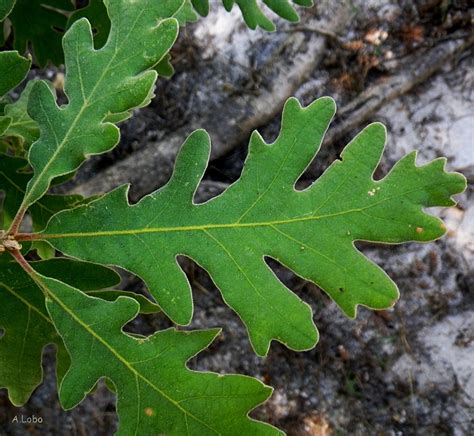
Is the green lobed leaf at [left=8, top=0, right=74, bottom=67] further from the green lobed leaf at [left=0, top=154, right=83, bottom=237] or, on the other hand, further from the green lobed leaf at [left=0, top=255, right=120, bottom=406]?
the green lobed leaf at [left=0, top=255, right=120, bottom=406]

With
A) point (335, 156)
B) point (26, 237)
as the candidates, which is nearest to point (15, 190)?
point (26, 237)

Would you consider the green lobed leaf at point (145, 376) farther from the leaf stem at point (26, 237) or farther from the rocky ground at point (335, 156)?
the rocky ground at point (335, 156)

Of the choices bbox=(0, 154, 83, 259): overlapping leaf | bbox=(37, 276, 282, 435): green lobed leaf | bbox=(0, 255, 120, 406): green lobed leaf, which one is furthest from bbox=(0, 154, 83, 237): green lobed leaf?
bbox=(37, 276, 282, 435): green lobed leaf

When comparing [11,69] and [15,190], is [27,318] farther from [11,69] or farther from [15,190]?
[11,69]

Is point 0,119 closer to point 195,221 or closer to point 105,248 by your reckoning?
point 105,248

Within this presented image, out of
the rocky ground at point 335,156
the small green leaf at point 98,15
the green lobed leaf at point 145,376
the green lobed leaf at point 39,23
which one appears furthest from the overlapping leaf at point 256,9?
the rocky ground at point 335,156

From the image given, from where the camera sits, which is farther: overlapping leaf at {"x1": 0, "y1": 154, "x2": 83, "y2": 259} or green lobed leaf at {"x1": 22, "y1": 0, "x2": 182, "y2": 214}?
overlapping leaf at {"x1": 0, "y1": 154, "x2": 83, "y2": 259}
